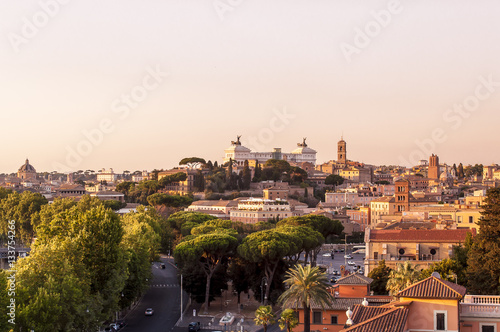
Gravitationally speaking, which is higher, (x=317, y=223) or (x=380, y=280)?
(x=317, y=223)

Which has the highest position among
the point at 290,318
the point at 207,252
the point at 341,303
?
the point at 207,252

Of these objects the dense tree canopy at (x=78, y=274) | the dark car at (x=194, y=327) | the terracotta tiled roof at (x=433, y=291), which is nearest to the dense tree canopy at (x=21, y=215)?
the dense tree canopy at (x=78, y=274)

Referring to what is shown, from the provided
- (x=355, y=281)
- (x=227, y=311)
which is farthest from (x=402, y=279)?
(x=227, y=311)

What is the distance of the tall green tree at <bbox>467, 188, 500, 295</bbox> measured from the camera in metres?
35.8

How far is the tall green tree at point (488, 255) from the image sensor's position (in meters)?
35.8

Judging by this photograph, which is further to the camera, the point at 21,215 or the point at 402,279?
the point at 21,215

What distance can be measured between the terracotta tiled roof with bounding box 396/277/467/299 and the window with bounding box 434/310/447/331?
505 mm

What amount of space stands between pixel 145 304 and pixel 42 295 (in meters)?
22.7

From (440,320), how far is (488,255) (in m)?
15.1

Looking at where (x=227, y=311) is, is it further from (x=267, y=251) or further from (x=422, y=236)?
(x=422, y=236)

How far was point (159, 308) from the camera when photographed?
165 feet

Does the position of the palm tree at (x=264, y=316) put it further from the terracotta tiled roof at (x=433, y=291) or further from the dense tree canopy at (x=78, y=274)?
the terracotta tiled roof at (x=433, y=291)

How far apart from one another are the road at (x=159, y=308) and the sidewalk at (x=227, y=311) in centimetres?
87

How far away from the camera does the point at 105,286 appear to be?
38.5 metres
